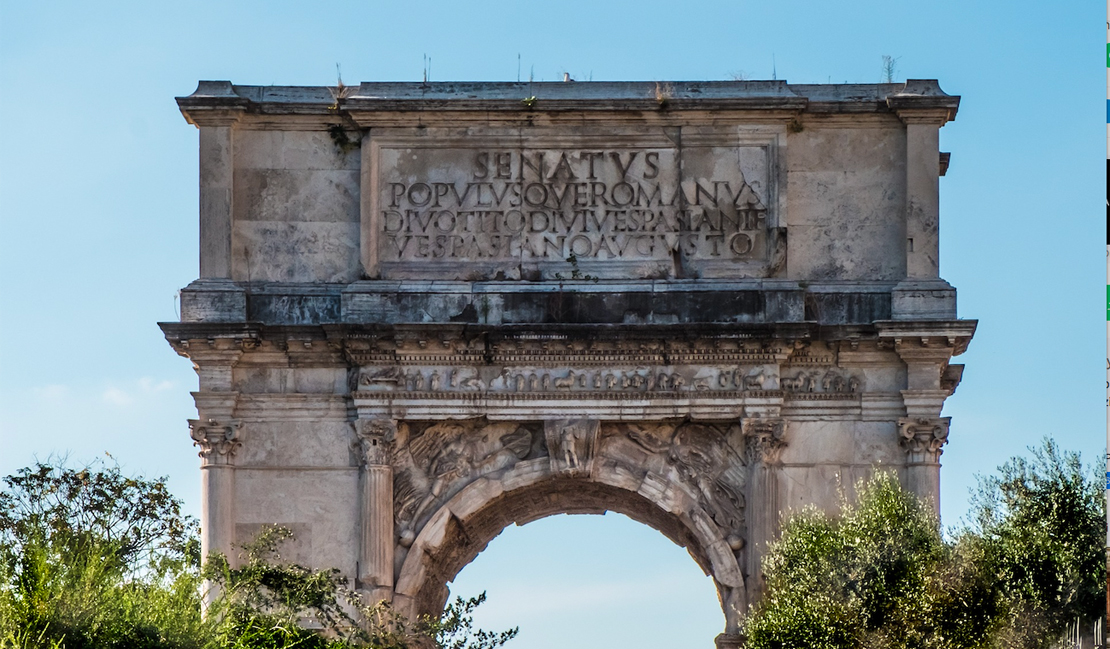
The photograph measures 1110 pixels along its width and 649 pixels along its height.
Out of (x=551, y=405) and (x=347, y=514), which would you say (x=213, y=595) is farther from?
(x=551, y=405)

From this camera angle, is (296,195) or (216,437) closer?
(216,437)

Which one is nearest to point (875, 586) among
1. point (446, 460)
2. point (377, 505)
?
point (446, 460)

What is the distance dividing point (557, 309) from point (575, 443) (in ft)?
4.91

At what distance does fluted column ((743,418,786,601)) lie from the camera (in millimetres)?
26547

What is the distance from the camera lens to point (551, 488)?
2770cm

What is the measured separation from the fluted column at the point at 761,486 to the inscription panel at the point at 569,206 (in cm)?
184

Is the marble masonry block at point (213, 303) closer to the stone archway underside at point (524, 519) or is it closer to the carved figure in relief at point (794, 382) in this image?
the stone archway underside at point (524, 519)

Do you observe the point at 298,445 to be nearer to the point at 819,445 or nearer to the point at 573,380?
the point at 573,380

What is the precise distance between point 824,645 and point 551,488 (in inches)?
171

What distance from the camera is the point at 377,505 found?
87.8 ft

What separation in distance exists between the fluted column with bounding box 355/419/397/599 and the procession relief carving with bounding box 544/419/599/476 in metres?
1.76

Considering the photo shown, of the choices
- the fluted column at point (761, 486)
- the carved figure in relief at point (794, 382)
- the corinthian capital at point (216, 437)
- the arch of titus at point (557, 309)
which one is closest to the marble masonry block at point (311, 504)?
the arch of titus at point (557, 309)

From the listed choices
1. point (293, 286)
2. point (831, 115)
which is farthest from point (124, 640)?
point (831, 115)

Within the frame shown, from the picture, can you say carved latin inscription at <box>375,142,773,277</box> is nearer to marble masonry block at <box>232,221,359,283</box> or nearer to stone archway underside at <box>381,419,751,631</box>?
marble masonry block at <box>232,221,359,283</box>
